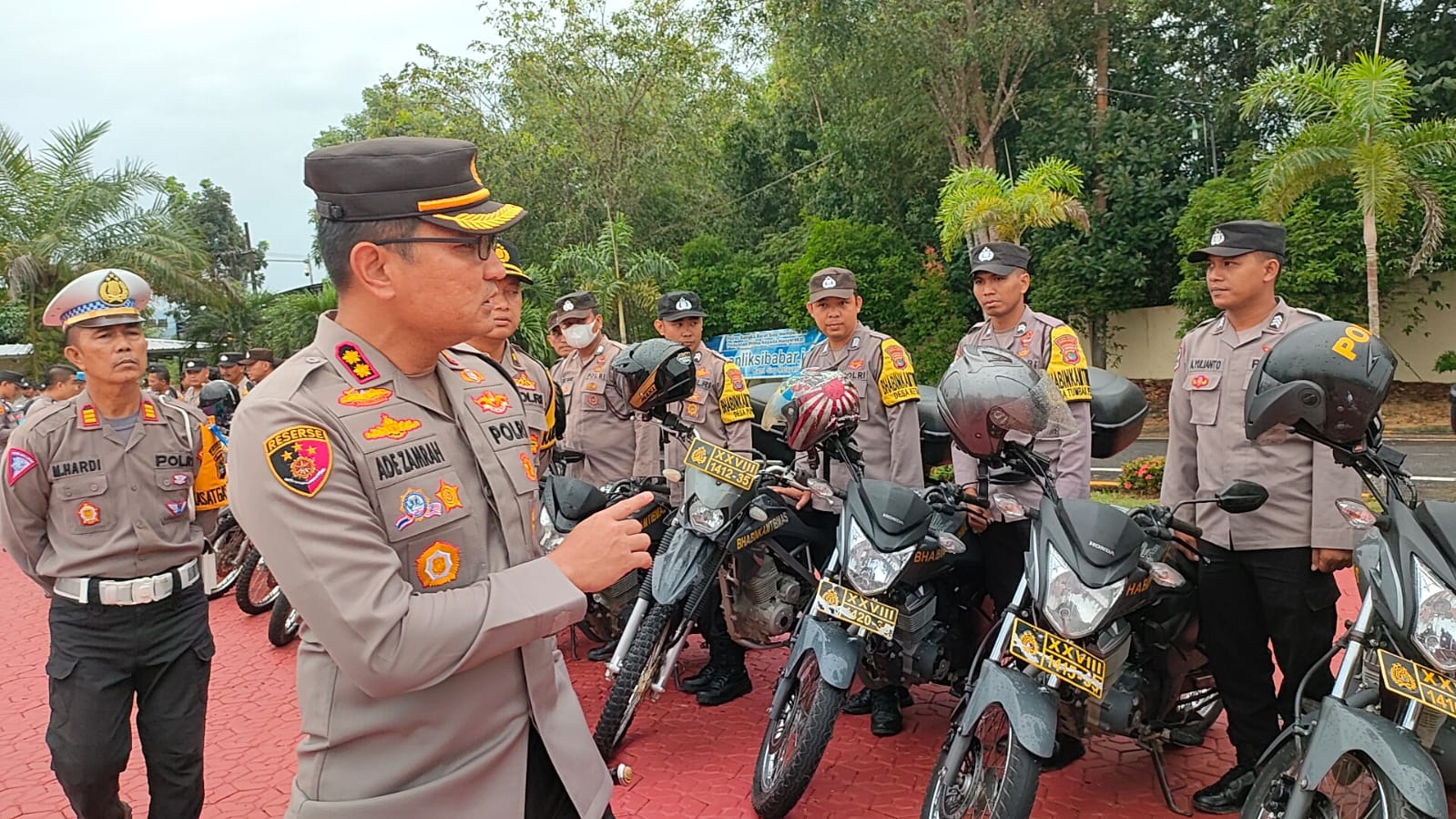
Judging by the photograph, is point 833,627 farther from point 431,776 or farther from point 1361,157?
point 1361,157

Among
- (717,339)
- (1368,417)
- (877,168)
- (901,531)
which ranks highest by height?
(877,168)

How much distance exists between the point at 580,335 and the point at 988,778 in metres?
3.47

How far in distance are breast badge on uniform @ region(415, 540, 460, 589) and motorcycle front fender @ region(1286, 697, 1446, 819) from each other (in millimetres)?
1856

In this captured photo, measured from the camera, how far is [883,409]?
14.7 feet

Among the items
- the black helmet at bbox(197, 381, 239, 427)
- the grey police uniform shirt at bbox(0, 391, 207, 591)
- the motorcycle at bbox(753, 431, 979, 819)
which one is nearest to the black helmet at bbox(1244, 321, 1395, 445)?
the motorcycle at bbox(753, 431, 979, 819)

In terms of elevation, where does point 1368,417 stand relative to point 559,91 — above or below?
below

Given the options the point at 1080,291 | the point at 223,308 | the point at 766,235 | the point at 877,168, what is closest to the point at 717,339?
the point at 766,235

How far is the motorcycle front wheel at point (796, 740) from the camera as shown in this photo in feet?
9.64

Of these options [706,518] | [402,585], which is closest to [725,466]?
[706,518]

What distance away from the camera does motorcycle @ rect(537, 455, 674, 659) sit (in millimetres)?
4246

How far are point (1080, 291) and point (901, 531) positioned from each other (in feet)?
48.1

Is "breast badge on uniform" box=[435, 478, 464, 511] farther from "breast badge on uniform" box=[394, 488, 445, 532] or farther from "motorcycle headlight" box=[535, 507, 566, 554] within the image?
"motorcycle headlight" box=[535, 507, 566, 554]

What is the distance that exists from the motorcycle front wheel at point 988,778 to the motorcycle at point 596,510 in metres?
1.90

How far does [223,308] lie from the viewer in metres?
20.2
